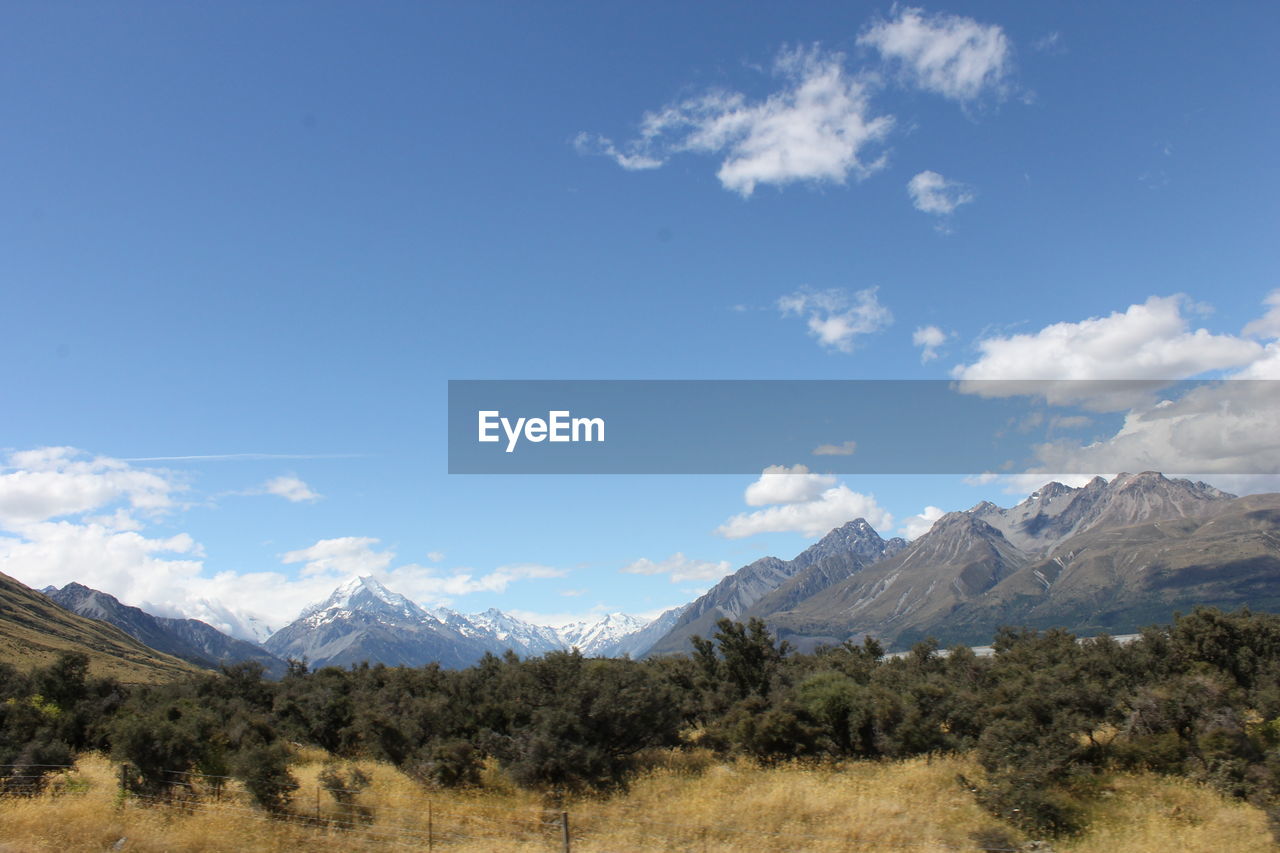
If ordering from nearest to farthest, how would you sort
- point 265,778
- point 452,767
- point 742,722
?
point 265,778 → point 452,767 → point 742,722

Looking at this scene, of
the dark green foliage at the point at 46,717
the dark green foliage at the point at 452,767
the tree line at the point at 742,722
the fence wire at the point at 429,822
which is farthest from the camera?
the dark green foliage at the point at 46,717

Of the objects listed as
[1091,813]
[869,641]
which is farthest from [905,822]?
[869,641]

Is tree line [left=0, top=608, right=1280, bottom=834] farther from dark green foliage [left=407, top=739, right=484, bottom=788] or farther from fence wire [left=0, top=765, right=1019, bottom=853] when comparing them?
fence wire [left=0, top=765, right=1019, bottom=853]

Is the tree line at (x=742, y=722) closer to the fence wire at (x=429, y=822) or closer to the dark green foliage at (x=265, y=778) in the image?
the dark green foliage at (x=265, y=778)

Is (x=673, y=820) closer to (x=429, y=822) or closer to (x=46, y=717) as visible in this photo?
(x=429, y=822)

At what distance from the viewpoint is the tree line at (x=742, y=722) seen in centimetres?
2356

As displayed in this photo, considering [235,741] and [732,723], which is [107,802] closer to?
[235,741]

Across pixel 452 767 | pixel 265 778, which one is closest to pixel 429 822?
pixel 452 767

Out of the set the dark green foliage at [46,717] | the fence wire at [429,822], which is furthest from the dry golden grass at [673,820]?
the dark green foliage at [46,717]

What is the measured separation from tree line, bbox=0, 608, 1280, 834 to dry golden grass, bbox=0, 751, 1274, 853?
989 millimetres

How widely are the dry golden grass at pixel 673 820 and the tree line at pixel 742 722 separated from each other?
989 millimetres

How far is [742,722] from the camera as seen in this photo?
100 ft

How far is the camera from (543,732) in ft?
85.1

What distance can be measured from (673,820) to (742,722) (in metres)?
8.48
